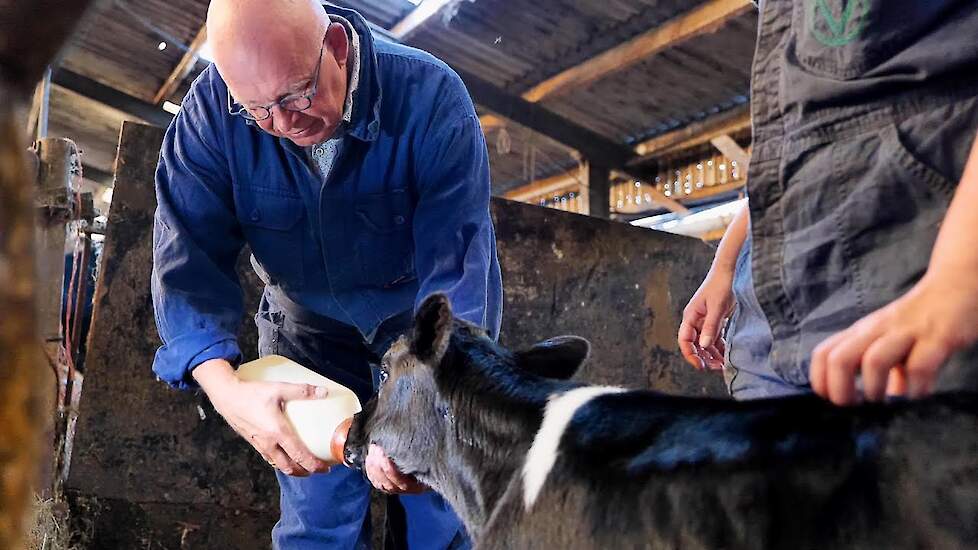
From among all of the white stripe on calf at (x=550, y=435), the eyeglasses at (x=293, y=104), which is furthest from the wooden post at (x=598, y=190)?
the white stripe on calf at (x=550, y=435)

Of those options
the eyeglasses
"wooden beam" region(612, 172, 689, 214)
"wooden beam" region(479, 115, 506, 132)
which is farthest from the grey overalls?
"wooden beam" region(612, 172, 689, 214)

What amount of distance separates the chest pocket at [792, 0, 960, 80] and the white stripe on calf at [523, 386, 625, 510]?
2.19 feet

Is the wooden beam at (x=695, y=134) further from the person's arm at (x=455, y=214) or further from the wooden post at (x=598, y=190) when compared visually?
the person's arm at (x=455, y=214)

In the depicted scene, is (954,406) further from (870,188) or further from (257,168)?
(257,168)

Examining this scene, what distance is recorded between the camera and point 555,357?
2008 mm

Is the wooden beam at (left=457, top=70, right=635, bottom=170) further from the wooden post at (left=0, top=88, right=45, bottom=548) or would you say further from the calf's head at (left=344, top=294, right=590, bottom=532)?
the wooden post at (left=0, top=88, right=45, bottom=548)

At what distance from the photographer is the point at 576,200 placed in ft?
32.7

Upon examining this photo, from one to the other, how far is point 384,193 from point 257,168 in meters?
0.35

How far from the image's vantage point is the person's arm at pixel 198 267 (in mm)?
2148

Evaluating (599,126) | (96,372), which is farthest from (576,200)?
(96,372)

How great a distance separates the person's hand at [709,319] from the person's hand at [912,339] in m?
0.73

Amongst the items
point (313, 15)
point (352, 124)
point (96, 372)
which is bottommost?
point (96, 372)

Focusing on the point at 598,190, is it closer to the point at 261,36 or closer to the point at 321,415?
the point at 261,36

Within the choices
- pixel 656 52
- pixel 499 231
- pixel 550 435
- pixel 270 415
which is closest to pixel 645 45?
pixel 656 52
